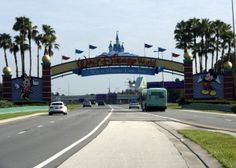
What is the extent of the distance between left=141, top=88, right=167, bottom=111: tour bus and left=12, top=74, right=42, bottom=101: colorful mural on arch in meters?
26.7

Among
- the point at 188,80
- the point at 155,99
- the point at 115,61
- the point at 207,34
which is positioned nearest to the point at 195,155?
the point at 155,99

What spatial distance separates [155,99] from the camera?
7181 cm

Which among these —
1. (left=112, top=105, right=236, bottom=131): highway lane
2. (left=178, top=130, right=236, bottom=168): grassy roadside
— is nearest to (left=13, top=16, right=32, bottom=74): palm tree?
(left=112, top=105, right=236, bottom=131): highway lane

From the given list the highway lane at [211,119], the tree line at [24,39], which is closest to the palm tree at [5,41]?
the tree line at [24,39]

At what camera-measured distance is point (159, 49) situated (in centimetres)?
10719

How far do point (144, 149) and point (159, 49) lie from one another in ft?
291

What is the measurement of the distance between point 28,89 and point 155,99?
29688 millimetres

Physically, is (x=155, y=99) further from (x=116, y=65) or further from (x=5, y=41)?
(x=5, y=41)

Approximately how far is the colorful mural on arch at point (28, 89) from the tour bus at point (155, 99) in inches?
1052

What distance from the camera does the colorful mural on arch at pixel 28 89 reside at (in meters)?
94.6

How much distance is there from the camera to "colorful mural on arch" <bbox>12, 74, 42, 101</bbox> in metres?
94.6

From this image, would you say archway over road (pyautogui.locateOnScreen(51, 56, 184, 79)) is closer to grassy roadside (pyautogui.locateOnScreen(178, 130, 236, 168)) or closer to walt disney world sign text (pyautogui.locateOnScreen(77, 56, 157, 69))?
walt disney world sign text (pyautogui.locateOnScreen(77, 56, 157, 69))

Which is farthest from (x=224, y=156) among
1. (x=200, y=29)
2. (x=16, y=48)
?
(x=16, y=48)

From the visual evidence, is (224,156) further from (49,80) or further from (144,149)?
(49,80)
